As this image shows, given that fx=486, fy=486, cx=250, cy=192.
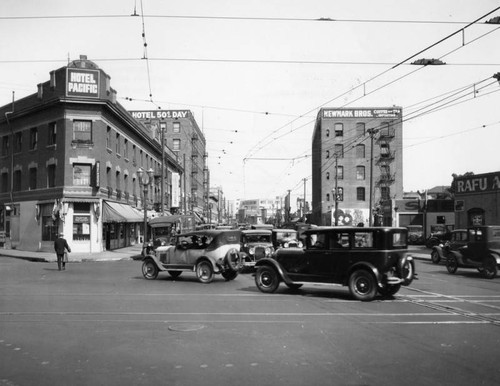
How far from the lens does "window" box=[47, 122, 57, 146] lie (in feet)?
113

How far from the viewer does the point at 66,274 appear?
20078 millimetres

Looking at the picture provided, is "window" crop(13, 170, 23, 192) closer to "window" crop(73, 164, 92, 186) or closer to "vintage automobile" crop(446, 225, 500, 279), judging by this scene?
"window" crop(73, 164, 92, 186)

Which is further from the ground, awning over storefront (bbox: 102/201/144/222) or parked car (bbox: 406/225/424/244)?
awning over storefront (bbox: 102/201/144/222)

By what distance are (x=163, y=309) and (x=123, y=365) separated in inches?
182

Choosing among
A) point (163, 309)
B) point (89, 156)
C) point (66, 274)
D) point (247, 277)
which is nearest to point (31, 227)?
point (89, 156)

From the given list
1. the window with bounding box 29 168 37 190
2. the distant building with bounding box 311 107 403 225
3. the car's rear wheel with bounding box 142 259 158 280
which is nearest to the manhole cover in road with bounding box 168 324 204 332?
the car's rear wheel with bounding box 142 259 158 280

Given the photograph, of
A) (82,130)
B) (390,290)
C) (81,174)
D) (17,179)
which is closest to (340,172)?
(82,130)

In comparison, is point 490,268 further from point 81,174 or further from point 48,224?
point 48,224

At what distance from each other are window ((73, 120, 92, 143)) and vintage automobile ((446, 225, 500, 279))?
2501 centimetres

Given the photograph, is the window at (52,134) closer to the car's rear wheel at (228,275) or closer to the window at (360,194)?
the car's rear wheel at (228,275)

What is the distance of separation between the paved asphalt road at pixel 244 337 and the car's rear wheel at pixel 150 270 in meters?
3.26

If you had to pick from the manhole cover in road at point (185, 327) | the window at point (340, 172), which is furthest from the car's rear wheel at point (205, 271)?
the window at point (340, 172)

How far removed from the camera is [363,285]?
41.5 ft

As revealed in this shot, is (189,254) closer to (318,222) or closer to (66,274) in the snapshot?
(66,274)
